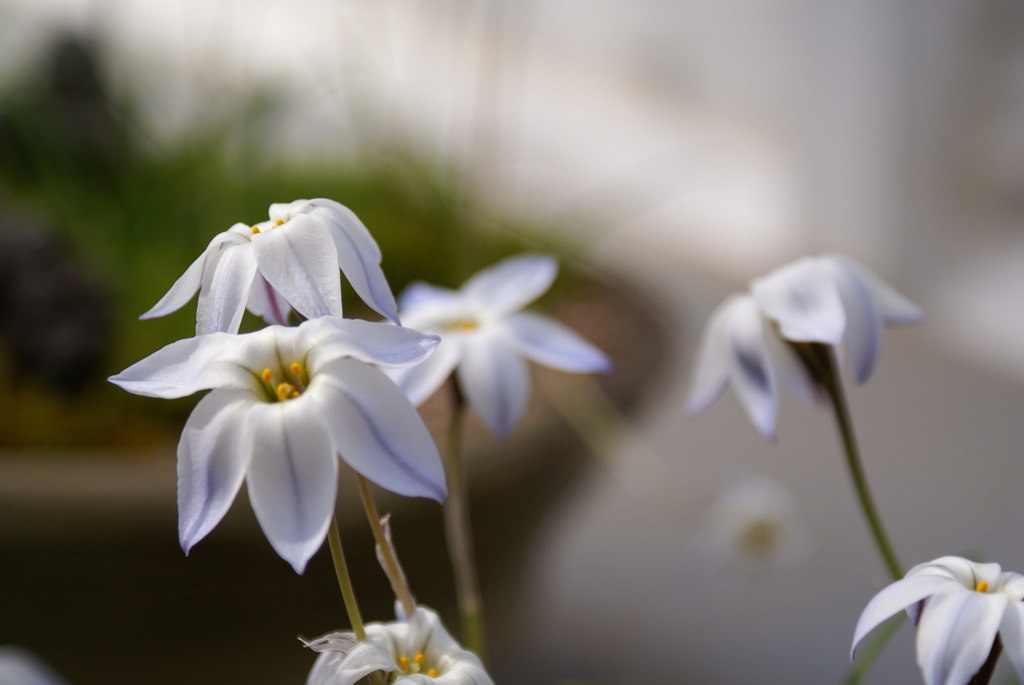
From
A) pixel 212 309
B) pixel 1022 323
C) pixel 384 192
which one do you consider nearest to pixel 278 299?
pixel 212 309

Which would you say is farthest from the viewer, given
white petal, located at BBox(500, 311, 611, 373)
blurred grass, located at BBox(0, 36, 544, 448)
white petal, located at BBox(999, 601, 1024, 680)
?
blurred grass, located at BBox(0, 36, 544, 448)

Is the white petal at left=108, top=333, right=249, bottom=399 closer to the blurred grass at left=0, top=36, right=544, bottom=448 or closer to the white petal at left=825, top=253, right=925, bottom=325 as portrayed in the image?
the white petal at left=825, top=253, right=925, bottom=325

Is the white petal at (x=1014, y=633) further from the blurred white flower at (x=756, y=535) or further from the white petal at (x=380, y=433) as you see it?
the blurred white flower at (x=756, y=535)

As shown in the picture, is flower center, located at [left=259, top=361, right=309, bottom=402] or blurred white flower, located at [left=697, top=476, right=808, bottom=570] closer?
flower center, located at [left=259, top=361, right=309, bottom=402]

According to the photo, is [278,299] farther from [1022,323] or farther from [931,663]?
[1022,323]

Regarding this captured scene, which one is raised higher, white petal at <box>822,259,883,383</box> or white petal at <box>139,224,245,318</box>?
white petal at <box>139,224,245,318</box>

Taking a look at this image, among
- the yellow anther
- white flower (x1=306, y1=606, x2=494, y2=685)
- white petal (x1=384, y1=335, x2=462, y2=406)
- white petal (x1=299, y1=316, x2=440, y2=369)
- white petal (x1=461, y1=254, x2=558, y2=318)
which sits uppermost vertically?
white petal (x1=299, y1=316, x2=440, y2=369)

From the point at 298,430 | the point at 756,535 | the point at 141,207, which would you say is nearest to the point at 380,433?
the point at 298,430

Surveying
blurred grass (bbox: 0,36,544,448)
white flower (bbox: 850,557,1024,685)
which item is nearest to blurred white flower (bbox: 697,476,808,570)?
blurred grass (bbox: 0,36,544,448)

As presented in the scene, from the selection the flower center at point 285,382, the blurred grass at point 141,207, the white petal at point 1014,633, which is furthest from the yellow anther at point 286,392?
the blurred grass at point 141,207
